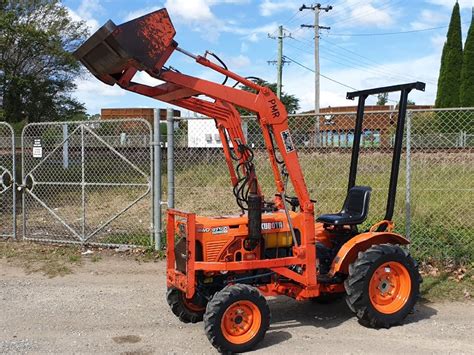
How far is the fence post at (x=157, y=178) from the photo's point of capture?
8.33 meters

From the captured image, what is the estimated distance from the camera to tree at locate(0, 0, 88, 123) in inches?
967

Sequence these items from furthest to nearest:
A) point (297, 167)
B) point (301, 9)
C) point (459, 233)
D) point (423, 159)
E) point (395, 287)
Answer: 1. point (301, 9)
2. point (423, 159)
3. point (459, 233)
4. point (395, 287)
5. point (297, 167)

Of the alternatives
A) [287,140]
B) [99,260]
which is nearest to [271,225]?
[287,140]

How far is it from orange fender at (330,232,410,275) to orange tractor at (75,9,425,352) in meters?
0.01

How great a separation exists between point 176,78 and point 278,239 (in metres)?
1.89

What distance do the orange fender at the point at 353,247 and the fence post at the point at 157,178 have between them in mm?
3704

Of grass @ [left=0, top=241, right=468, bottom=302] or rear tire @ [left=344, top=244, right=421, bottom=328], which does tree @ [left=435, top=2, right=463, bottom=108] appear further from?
rear tire @ [left=344, top=244, right=421, bottom=328]

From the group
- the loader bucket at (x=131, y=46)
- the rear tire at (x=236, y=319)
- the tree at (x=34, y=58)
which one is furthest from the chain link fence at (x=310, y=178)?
the tree at (x=34, y=58)

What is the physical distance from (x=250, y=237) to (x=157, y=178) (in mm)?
3628

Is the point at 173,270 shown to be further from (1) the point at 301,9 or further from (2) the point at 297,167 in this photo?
(1) the point at 301,9

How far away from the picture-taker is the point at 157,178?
8.36m

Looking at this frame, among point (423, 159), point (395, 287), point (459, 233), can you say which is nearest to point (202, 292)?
point (395, 287)

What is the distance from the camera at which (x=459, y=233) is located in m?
8.19

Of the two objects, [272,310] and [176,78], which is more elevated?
[176,78]
